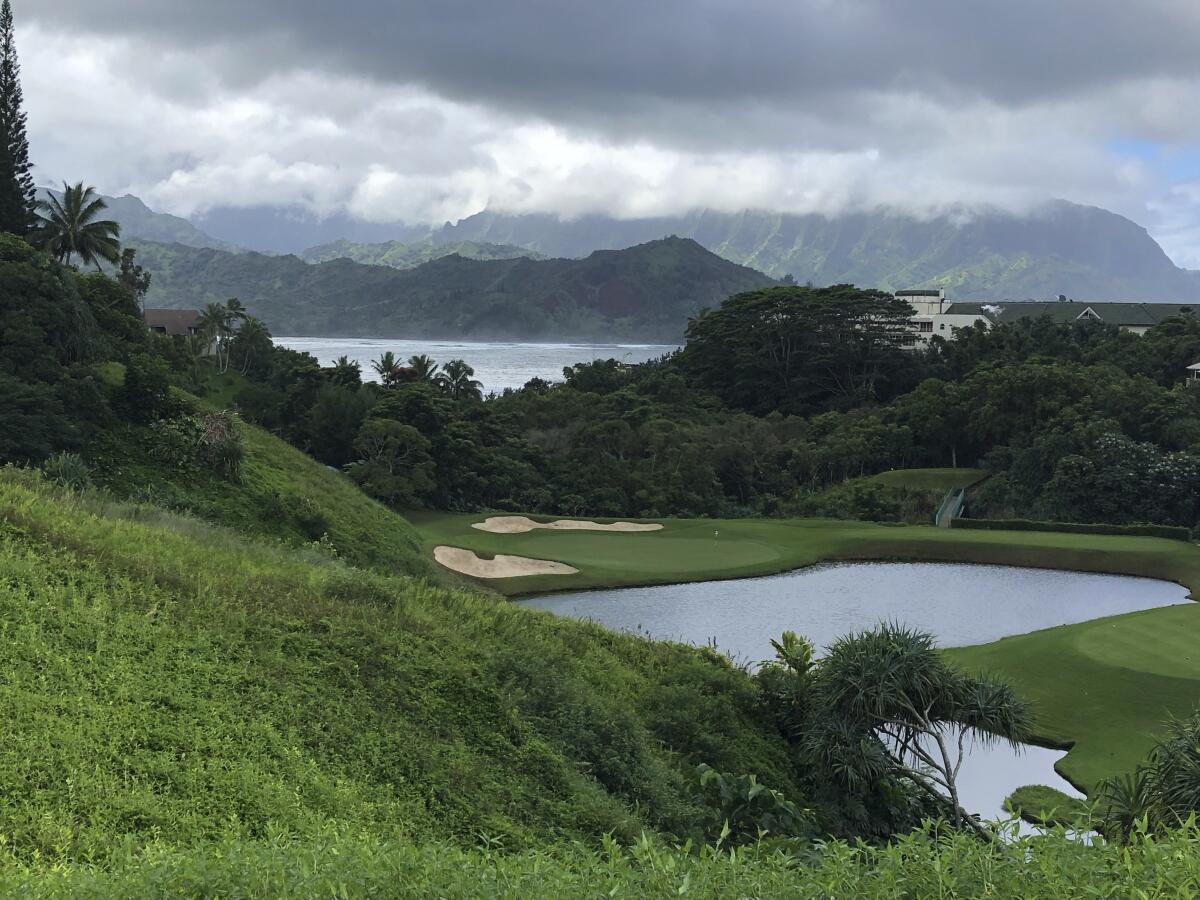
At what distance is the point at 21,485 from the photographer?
Result: 650 inches

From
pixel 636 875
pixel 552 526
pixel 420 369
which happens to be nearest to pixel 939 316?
pixel 420 369

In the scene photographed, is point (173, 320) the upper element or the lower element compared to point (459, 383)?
upper

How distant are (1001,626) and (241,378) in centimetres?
7240

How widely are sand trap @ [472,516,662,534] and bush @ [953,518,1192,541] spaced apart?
15950 mm

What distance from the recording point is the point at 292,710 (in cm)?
1096

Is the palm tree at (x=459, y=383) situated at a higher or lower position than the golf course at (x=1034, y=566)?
higher

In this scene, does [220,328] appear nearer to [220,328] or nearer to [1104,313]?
[220,328]

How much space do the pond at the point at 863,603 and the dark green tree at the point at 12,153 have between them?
3707 cm

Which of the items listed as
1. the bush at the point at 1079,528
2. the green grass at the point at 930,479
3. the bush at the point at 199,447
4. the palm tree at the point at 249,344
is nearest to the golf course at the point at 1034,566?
the bush at the point at 1079,528

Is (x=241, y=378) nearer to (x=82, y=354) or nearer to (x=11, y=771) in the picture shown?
(x=82, y=354)

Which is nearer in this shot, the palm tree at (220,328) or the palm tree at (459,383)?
the palm tree at (459,383)

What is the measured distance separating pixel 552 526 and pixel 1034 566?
2024cm

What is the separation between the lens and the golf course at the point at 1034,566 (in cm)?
1956

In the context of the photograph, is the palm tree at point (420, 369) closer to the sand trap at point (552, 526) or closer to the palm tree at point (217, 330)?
the palm tree at point (217, 330)
